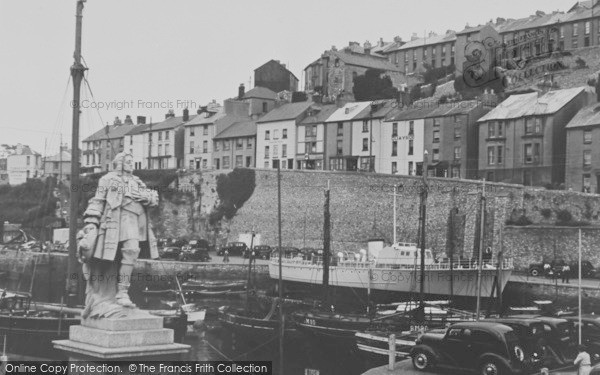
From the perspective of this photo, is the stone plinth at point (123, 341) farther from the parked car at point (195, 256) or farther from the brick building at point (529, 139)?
the brick building at point (529, 139)

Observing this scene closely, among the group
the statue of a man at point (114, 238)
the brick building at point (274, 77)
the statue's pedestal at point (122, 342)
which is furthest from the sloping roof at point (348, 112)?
the statue's pedestal at point (122, 342)

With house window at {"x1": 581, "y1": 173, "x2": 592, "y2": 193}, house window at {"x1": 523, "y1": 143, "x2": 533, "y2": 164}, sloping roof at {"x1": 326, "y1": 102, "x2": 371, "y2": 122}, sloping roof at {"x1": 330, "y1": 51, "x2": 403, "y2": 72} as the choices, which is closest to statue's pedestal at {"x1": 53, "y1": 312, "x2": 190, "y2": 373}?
house window at {"x1": 581, "y1": 173, "x2": 592, "y2": 193}

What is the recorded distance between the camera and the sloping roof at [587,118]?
44250 mm

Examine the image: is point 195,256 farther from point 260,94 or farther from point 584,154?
point 260,94

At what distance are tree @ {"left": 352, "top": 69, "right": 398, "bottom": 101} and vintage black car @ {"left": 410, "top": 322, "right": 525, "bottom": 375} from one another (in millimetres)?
53063

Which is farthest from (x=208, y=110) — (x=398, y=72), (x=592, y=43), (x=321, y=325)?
(x=321, y=325)

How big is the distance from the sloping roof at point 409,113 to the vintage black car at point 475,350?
39809 mm

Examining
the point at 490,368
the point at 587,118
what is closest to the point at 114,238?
the point at 490,368

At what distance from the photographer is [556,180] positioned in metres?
46.1

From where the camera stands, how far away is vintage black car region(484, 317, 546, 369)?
13.9 metres

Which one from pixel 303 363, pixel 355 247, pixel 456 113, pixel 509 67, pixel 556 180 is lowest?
pixel 303 363

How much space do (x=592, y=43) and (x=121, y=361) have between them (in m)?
65.6

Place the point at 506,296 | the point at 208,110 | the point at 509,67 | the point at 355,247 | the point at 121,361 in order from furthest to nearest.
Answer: the point at 208,110 → the point at 509,67 → the point at 355,247 → the point at 506,296 → the point at 121,361

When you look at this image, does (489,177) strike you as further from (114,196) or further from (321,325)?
(114,196)
